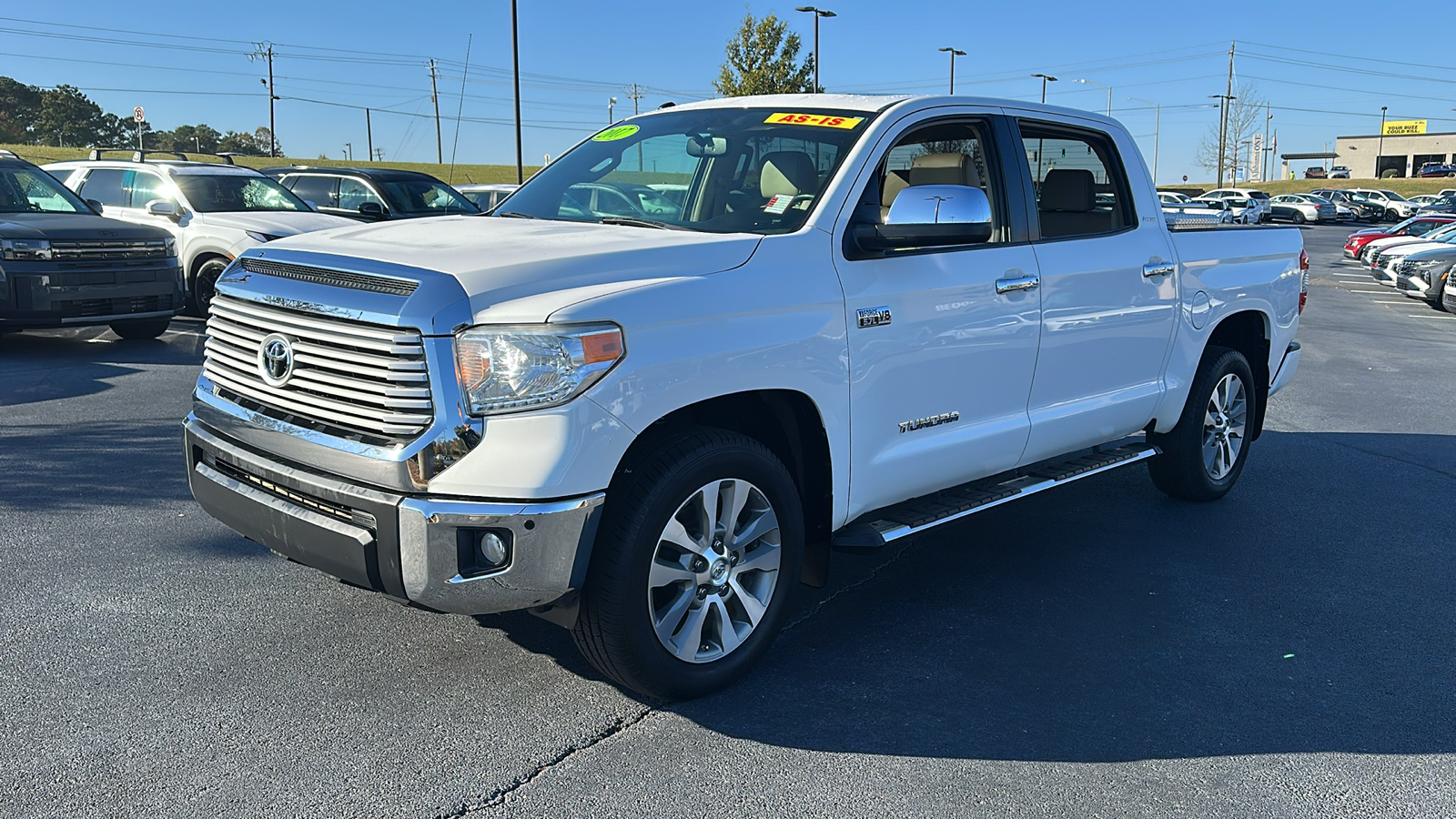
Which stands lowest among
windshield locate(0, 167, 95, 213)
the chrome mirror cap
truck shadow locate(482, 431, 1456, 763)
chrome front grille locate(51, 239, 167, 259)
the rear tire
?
truck shadow locate(482, 431, 1456, 763)

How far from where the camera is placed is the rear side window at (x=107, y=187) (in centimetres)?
1348

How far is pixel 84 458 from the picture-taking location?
6523 mm

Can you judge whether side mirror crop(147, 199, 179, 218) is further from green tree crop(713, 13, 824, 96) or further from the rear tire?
green tree crop(713, 13, 824, 96)

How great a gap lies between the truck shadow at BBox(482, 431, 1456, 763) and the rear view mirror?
187 cm

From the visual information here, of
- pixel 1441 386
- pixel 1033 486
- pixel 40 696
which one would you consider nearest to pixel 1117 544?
pixel 1033 486

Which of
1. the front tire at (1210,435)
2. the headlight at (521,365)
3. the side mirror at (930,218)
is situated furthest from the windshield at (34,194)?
the front tire at (1210,435)

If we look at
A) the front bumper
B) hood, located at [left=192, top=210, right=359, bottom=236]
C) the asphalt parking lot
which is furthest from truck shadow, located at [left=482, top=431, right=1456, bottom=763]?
hood, located at [left=192, top=210, right=359, bottom=236]

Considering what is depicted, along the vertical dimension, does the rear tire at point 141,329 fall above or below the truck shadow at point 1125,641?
above

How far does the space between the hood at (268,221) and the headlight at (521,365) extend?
9.42m

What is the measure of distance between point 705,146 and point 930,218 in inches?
46.5

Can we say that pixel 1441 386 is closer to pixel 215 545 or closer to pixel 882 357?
pixel 882 357

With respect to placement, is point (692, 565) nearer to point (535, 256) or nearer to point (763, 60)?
point (535, 256)

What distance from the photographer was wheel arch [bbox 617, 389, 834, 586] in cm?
380

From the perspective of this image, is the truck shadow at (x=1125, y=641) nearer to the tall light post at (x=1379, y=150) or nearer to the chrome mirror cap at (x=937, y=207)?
the chrome mirror cap at (x=937, y=207)
